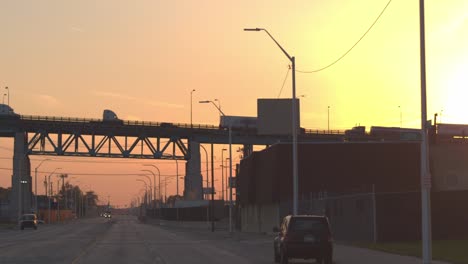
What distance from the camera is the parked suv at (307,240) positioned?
80.2 feet

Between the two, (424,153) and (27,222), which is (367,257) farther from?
(27,222)

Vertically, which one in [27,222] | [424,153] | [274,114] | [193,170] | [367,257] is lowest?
[27,222]

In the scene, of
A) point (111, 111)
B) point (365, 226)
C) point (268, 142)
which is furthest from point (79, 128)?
point (365, 226)

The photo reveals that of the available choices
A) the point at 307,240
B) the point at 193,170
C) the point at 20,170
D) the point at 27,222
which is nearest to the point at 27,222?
the point at 27,222

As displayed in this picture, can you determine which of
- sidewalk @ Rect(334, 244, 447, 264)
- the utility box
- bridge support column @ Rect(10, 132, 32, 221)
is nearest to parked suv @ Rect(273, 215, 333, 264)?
sidewalk @ Rect(334, 244, 447, 264)

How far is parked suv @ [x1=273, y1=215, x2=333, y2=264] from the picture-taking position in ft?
80.2

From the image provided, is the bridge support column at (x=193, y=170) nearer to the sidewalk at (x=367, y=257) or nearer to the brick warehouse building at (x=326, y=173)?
the brick warehouse building at (x=326, y=173)

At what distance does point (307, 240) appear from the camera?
2455cm

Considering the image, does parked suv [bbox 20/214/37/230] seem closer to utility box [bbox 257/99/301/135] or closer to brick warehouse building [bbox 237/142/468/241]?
brick warehouse building [bbox 237/142/468/241]

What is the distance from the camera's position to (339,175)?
61406mm

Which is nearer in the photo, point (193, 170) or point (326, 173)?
point (326, 173)

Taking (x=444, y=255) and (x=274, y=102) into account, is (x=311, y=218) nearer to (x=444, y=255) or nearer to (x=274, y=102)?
(x=444, y=255)

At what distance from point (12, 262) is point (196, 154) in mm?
88489

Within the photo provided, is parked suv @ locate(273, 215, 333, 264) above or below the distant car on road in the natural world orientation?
above
